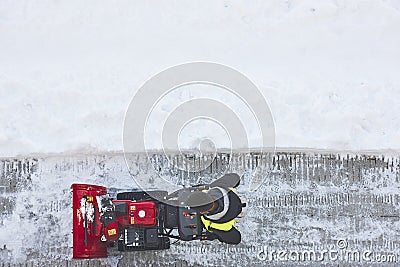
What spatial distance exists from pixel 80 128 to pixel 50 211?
34.0 inches

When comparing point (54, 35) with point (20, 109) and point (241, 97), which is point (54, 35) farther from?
point (241, 97)

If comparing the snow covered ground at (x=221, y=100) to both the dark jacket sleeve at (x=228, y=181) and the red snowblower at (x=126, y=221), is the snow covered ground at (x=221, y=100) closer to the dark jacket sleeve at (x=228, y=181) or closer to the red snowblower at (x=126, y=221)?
the dark jacket sleeve at (x=228, y=181)

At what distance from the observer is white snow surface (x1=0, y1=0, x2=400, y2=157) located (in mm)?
5160

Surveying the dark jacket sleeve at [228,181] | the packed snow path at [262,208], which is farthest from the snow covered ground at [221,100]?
the dark jacket sleeve at [228,181]

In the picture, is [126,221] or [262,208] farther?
[262,208]

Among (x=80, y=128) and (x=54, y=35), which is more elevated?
(x=54, y=35)

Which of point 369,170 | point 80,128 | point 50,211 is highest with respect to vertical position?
point 80,128

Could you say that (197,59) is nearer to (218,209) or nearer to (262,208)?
(262,208)

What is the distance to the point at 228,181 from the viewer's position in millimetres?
4973

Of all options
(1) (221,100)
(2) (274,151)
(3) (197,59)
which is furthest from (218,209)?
(3) (197,59)

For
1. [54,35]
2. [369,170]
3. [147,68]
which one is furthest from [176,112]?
[369,170]

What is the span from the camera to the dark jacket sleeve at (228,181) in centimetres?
485

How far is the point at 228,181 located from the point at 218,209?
2.38 ft

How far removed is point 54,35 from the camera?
212 inches
